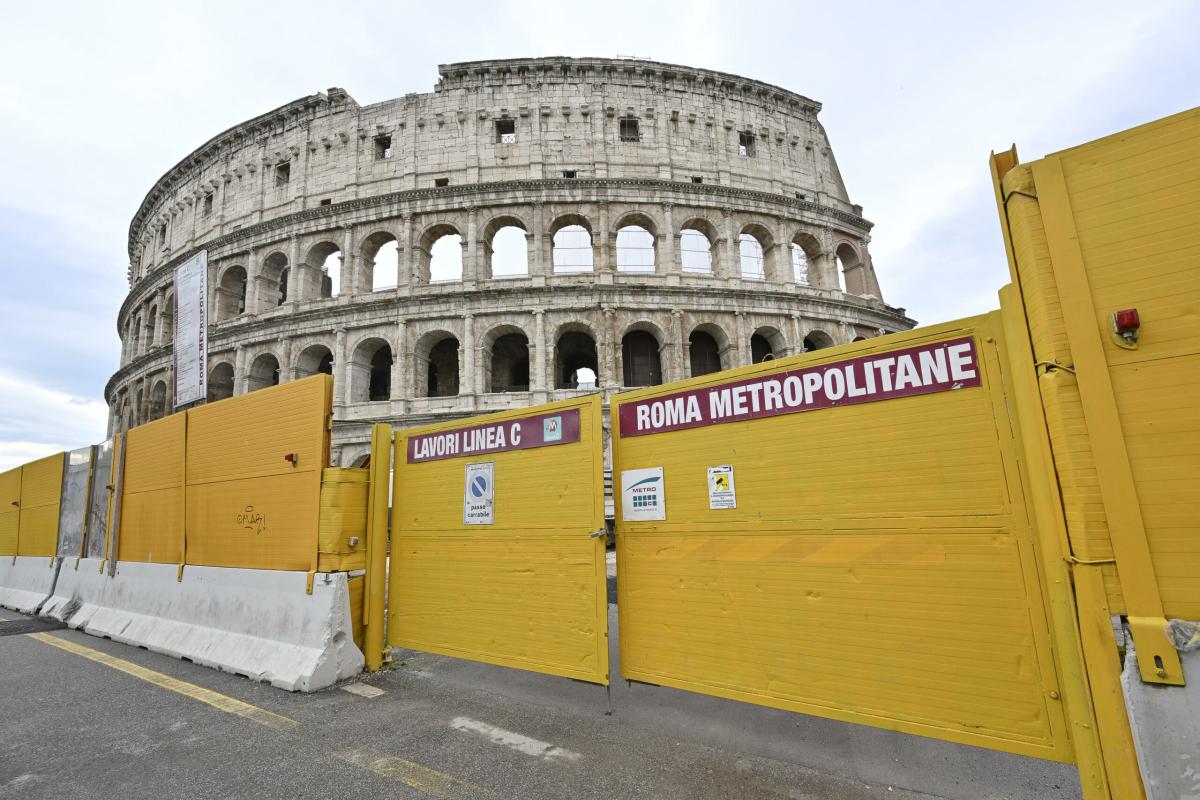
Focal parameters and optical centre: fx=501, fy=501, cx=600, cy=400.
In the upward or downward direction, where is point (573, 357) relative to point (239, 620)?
upward

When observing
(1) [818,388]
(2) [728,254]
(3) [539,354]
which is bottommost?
(1) [818,388]

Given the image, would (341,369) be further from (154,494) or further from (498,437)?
(498,437)

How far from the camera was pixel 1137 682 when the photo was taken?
207 cm

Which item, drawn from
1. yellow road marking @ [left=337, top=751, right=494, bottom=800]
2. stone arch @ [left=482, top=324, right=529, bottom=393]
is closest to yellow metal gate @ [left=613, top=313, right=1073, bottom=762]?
yellow road marking @ [left=337, top=751, right=494, bottom=800]

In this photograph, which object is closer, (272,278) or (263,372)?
(263,372)

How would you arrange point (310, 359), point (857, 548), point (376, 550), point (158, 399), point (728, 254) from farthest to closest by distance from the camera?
1. point (158, 399)
2. point (310, 359)
3. point (728, 254)
4. point (376, 550)
5. point (857, 548)

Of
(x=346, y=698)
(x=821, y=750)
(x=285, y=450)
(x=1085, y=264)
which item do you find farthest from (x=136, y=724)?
(x=1085, y=264)

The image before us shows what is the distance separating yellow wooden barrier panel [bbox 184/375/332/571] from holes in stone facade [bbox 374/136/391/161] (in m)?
20.4

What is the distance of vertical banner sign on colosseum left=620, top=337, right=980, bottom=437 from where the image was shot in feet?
9.64

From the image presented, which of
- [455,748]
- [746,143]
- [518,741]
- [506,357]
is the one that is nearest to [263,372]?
[506,357]

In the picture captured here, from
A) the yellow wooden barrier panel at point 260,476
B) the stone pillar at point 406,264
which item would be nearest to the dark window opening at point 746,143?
the stone pillar at point 406,264

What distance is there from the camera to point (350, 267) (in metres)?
21.6

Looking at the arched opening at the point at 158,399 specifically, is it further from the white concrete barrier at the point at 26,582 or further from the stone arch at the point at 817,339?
the stone arch at the point at 817,339

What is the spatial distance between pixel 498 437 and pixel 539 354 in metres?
14.9
